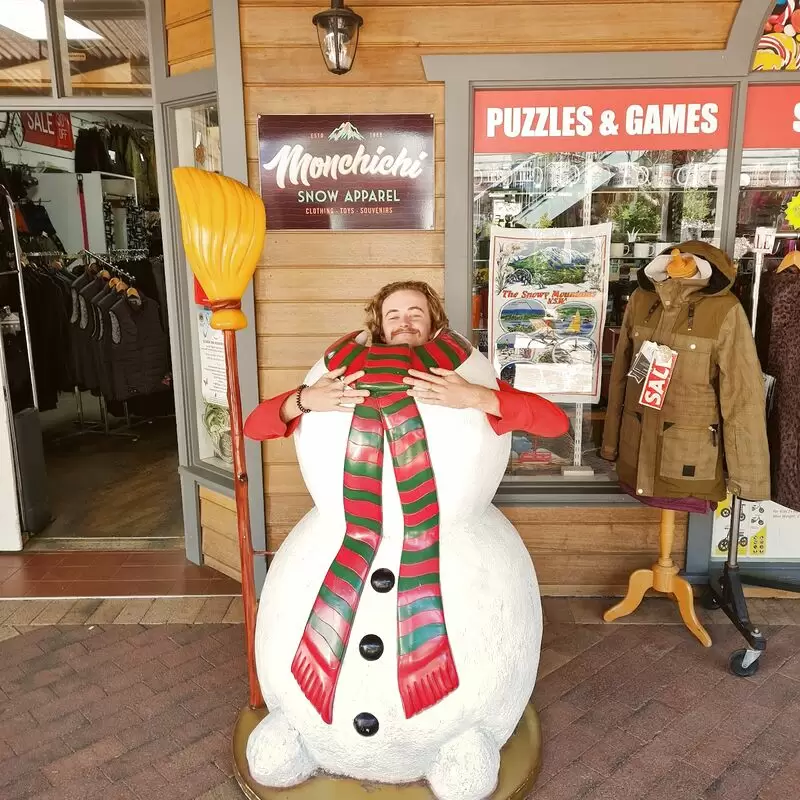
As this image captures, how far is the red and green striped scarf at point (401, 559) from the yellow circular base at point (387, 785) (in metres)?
0.33

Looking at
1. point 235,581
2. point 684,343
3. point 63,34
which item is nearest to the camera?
point 684,343

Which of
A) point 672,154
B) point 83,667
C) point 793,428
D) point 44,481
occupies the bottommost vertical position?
point 83,667

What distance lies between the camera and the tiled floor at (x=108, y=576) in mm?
3852

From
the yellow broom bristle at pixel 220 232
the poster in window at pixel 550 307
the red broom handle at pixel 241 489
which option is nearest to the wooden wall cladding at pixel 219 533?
the red broom handle at pixel 241 489

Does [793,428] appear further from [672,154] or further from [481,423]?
[481,423]

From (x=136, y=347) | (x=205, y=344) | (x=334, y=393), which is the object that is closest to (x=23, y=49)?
(x=205, y=344)

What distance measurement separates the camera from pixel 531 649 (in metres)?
2.31

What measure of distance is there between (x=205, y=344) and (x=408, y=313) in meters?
1.92

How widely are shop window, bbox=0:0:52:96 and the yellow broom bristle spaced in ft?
6.66

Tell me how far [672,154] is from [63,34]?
2.95 metres

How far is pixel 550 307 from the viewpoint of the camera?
143 inches

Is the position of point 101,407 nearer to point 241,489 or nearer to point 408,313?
point 241,489

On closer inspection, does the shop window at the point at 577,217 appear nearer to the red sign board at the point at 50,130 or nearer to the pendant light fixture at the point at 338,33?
the pendant light fixture at the point at 338,33

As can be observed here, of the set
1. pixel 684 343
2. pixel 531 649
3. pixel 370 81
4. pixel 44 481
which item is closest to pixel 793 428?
pixel 684 343
